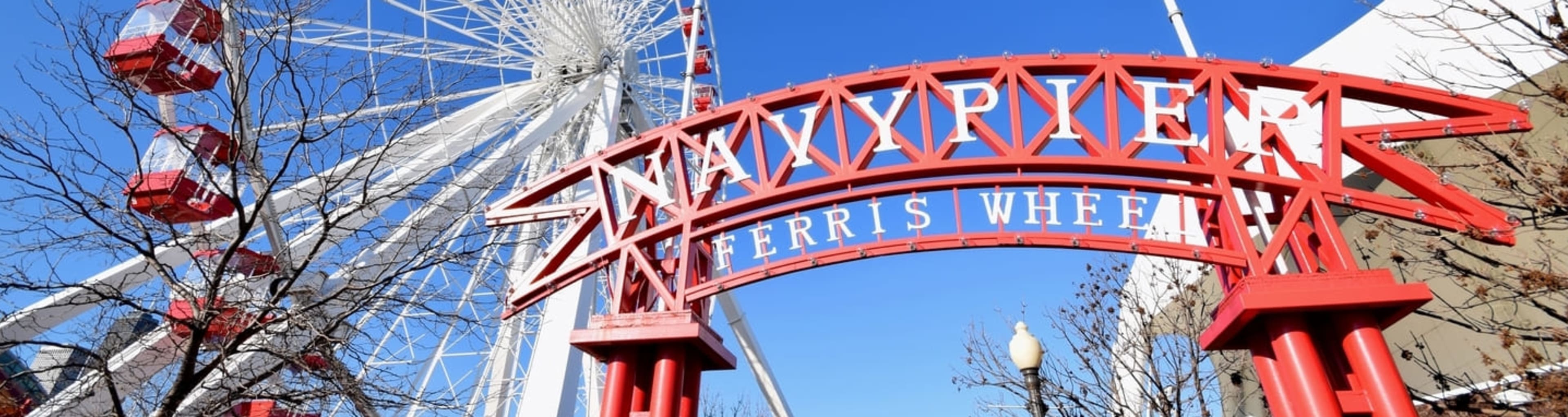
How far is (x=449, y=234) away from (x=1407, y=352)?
33.2ft

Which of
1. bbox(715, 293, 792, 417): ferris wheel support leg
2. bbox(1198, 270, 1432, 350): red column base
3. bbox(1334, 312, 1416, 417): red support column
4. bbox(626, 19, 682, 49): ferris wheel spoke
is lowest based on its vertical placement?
bbox(1334, 312, 1416, 417): red support column

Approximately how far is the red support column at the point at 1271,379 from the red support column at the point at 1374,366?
0.48m

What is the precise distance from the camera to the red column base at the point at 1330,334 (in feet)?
20.2

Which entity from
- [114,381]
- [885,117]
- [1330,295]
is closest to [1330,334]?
[1330,295]

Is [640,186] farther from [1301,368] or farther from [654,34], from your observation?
[654,34]

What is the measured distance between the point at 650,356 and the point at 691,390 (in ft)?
1.54

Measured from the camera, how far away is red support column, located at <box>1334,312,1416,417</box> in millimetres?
5980

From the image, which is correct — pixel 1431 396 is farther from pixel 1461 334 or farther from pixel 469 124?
pixel 469 124

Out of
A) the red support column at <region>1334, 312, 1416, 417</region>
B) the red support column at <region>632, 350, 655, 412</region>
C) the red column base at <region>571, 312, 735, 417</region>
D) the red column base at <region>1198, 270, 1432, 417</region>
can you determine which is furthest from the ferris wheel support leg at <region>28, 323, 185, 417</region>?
the red support column at <region>1334, 312, 1416, 417</region>

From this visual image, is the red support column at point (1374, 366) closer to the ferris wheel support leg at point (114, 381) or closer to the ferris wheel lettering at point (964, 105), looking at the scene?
the ferris wheel lettering at point (964, 105)

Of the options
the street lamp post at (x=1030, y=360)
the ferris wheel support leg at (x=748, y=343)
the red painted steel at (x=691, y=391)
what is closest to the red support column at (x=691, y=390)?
the red painted steel at (x=691, y=391)

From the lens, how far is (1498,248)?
12.0 m

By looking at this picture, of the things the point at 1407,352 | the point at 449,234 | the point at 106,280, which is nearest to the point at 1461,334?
the point at 1407,352

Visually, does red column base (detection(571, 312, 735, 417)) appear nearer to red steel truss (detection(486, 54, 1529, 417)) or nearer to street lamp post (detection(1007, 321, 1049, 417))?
red steel truss (detection(486, 54, 1529, 417))
